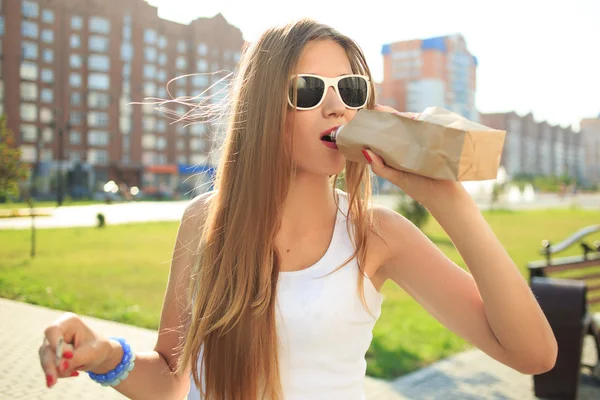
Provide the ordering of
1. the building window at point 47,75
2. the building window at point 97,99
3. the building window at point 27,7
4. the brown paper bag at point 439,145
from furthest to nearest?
1. the building window at point 97,99
2. the building window at point 47,75
3. the building window at point 27,7
4. the brown paper bag at point 439,145

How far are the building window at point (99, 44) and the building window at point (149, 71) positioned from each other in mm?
13189

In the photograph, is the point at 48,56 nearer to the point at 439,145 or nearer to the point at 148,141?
the point at 148,141

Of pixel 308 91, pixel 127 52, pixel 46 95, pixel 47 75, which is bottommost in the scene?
pixel 308 91

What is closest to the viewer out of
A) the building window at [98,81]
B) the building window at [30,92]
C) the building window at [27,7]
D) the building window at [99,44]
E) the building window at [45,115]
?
the building window at [27,7]

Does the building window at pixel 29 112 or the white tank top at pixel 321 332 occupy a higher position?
the building window at pixel 29 112

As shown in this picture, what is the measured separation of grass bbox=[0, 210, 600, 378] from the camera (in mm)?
5539

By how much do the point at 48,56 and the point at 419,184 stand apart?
41.9m

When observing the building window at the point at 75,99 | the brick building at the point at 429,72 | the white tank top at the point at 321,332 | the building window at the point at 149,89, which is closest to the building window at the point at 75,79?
the building window at the point at 75,99

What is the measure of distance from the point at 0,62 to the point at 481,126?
17866 millimetres

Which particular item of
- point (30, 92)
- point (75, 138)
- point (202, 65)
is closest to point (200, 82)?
point (202, 65)

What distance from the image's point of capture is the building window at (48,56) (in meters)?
35.9

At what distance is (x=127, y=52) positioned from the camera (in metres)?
50.3

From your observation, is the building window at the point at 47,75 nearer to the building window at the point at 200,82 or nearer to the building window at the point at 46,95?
the building window at the point at 46,95

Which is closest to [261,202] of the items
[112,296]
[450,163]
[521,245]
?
[450,163]
